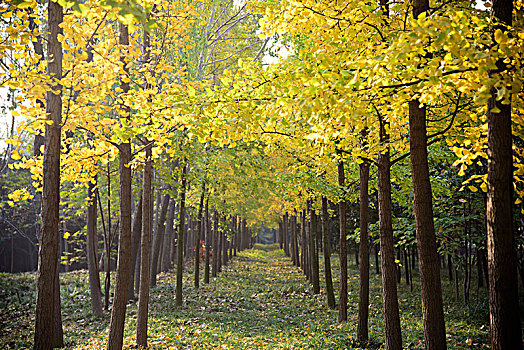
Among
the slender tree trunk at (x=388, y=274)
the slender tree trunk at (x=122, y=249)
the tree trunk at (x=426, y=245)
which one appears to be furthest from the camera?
the slender tree trunk at (x=122, y=249)

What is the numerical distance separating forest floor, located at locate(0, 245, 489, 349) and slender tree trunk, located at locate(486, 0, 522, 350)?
16.0ft

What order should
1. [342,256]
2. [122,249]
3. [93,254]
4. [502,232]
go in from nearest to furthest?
[502,232] < [122,249] < [342,256] < [93,254]

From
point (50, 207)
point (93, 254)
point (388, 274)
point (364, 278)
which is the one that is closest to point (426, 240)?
point (388, 274)

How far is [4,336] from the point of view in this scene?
10734 millimetres

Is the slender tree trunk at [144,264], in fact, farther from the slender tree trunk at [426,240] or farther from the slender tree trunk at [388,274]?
the slender tree trunk at [426,240]

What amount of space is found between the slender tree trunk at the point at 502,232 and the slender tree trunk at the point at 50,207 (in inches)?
220

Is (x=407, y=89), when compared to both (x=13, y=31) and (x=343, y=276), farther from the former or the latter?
(x=343, y=276)

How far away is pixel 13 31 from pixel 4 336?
→ 31.3 ft

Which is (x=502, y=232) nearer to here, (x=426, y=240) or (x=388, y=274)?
(x=426, y=240)

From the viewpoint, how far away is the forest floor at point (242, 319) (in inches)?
351

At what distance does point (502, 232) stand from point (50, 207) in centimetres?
585

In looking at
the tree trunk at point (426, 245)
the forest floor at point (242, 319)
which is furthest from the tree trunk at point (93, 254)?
the tree trunk at point (426, 245)

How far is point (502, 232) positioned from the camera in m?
3.97

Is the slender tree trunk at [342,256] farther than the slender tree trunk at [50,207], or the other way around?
the slender tree trunk at [342,256]
